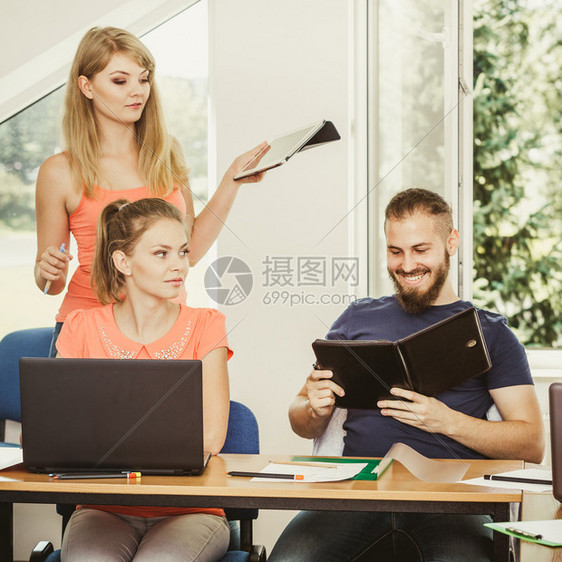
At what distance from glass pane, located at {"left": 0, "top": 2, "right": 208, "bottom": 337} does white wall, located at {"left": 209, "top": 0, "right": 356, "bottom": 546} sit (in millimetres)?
104

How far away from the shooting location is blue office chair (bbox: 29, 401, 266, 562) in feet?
5.28

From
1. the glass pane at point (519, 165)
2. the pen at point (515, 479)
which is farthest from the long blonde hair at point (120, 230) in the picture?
the glass pane at point (519, 165)

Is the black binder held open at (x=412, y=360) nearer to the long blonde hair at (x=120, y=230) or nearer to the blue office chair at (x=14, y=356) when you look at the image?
the long blonde hair at (x=120, y=230)

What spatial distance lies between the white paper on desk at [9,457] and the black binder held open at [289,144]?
1197 mm

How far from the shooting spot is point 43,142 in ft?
9.03

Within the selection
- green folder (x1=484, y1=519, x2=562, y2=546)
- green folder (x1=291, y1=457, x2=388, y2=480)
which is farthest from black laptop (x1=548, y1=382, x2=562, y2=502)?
green folder (x1=291, y1=457, x2=388, y2=480)

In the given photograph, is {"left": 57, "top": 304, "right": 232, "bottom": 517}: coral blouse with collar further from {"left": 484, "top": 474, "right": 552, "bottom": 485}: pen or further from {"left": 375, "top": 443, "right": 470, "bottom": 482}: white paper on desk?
{"left": 484, "top": 474, "right": 552, "bottom": 485}: pen

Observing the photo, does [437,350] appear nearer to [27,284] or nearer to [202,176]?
[202,176]

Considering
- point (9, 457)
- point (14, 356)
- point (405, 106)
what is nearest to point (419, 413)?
point (9, 457)

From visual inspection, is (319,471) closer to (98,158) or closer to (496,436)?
(496,436)

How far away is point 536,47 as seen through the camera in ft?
9.73

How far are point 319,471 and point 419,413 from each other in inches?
12.6

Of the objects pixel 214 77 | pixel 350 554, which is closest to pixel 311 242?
pixel 214 77

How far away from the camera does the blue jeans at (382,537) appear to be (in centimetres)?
151
